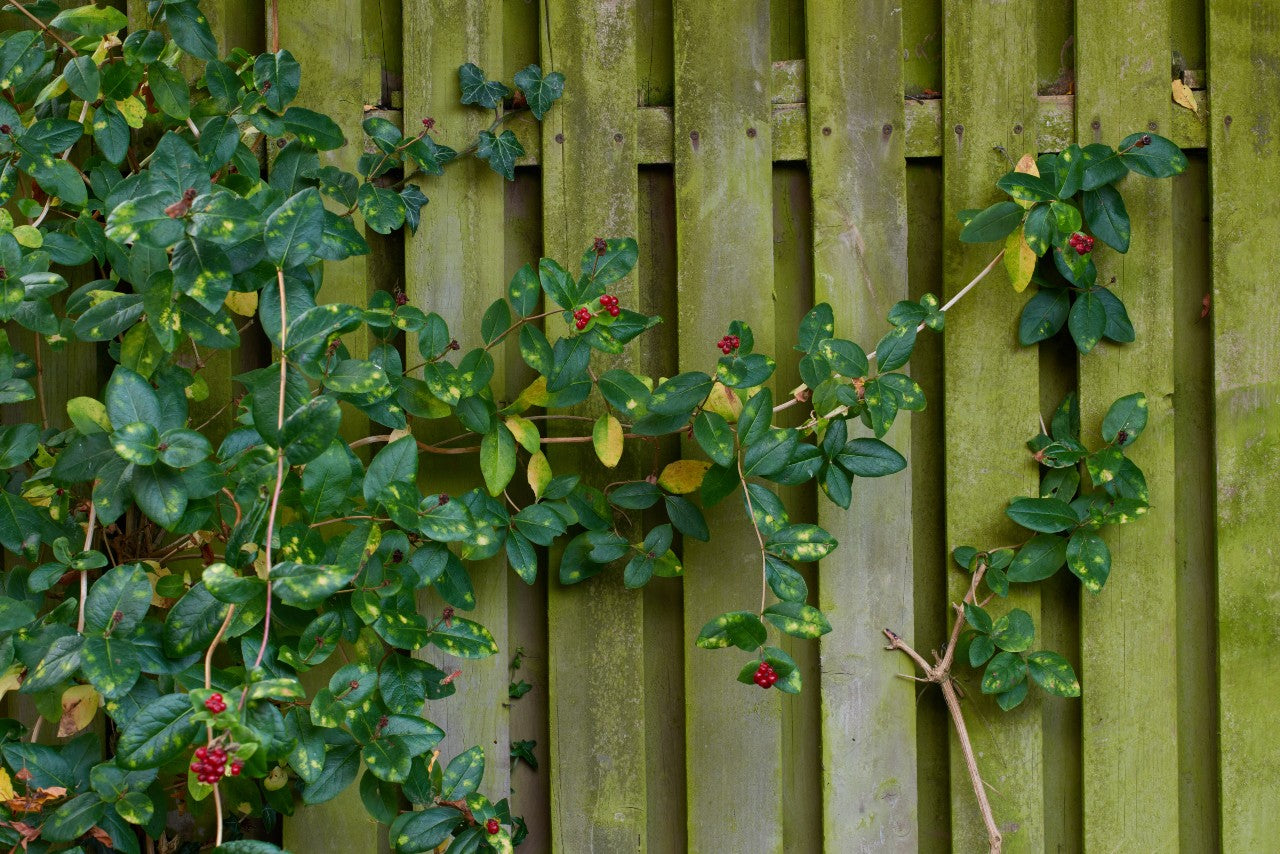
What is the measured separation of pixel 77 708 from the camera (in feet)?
5.31

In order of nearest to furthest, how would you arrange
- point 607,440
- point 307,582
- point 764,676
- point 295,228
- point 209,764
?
point 209,764 → point 307,582 → point 295,228 → point 764,676 → point 607,440

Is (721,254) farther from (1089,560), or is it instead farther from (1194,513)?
(1194,513)

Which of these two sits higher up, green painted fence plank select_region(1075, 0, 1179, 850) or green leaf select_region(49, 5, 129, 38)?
green leaf select_region(49, 5, 129, 38)

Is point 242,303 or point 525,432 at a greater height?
point 242,303

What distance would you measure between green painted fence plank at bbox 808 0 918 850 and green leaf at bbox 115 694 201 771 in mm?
1040

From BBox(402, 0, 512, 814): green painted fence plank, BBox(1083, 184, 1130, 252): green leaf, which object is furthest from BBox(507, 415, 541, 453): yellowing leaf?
BBox(1083, 184, 1130, 252): green leaf

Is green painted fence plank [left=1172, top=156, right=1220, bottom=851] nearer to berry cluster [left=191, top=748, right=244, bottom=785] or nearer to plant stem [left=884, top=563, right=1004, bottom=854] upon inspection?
plant stem [left=884, top=563, right=1004, bottom=854]

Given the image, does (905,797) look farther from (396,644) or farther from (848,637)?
(396,644)

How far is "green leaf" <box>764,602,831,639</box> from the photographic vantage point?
160cm

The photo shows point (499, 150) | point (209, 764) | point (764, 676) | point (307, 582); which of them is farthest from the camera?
point (499, 150)

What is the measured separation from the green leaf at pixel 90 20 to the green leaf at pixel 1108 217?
168cm

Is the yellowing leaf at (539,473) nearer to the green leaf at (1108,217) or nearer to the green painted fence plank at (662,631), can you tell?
Result: the green painted fence plank at (662,631)

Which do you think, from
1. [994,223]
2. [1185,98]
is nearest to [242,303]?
[994,223]

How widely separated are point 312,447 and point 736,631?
69 cm
